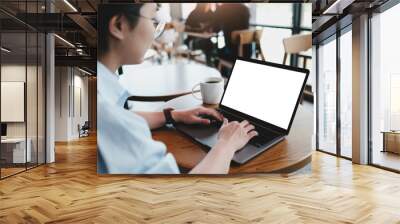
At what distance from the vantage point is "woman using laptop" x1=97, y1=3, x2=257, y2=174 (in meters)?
6.04

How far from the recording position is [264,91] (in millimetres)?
6000

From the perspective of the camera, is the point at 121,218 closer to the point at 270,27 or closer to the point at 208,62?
the point at 208,62

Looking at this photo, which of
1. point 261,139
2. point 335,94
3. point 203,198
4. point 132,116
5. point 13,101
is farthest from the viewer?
point 335,94

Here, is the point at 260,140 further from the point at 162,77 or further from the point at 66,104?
the point at 66,104

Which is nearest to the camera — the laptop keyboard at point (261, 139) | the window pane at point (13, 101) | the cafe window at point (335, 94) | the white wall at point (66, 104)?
the laptop keyboard at point (261, 139)

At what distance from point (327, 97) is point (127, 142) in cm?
623

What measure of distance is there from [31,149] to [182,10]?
377 centimetres

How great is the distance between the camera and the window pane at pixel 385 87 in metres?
6.89

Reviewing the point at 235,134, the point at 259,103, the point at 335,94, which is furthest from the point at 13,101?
the point at 335,94

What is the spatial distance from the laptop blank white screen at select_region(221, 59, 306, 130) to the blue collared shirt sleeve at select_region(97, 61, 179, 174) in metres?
1.24

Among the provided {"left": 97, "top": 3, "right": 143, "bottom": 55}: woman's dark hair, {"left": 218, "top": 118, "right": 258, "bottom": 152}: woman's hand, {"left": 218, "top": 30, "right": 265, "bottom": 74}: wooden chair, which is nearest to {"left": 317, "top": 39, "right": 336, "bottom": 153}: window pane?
{"left": 218, "top": 30, "right": 265, "bottom": 74}: wooden chair

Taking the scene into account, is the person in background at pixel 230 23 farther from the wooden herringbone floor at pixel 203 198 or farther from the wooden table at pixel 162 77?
the wooden herringbone floor at pixel 203 198

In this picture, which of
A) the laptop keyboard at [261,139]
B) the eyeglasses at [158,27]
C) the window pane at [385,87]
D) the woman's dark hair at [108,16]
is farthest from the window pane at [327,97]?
the woman's dark hair at [108,16]

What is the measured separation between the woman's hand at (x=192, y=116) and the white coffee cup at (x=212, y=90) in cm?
16
